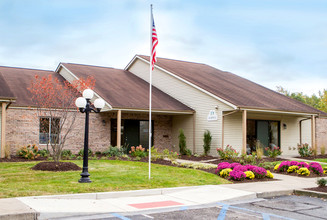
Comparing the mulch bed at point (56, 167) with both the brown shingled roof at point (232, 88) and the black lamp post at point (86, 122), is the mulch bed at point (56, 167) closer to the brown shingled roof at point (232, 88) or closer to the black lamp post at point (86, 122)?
the black lamp post at point (86, 122)

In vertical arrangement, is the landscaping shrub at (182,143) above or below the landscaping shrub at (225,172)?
above

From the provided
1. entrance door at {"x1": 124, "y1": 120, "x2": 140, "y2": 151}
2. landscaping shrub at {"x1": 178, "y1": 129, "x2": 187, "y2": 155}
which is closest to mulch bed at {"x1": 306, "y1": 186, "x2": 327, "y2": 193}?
landscaping shrub at {"x1": 178, "y1": 129, "x2": 187, "y2": 155}

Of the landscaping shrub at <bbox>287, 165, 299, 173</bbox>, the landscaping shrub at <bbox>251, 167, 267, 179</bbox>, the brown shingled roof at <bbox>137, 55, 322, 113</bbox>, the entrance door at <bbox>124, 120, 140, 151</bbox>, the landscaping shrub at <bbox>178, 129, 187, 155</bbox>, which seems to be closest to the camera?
the landscaping shrub at <bbox>251, 167, 267, 179</bbox>

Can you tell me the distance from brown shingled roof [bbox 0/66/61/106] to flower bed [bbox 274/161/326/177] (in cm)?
1263

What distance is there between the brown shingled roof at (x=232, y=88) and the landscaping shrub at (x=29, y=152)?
9.83 metres

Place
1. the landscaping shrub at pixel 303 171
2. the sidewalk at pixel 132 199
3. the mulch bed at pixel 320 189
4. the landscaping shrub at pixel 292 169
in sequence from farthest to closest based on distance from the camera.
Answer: the landscaping shrub at pixel 292 169, the landscaping shrub at pixel 303 171, the mulch bed at pixel 320 189, the sidewalk at pixel 132 199

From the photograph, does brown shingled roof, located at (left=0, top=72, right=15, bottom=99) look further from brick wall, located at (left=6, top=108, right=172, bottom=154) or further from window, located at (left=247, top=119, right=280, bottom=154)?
window, located at (left=247, top=119, right=280, bottom=154)

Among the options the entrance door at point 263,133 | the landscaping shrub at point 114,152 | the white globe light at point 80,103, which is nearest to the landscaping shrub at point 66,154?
the landscaping shrub at point 114,152

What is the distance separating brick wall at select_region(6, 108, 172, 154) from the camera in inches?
741

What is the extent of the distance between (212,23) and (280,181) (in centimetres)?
717

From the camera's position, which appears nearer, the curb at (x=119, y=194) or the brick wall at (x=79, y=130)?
the curb at (x=119, y=194)

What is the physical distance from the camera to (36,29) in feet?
59.6

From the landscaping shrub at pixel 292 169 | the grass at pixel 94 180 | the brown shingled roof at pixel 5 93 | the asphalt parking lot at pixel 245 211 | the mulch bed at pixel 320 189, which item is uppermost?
the brown shingled roof at pixel 5 93

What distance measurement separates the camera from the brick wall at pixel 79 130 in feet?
61.7
